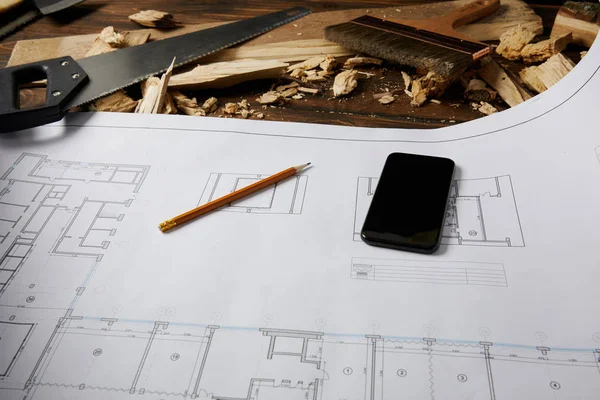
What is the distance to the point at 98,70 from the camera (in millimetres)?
818

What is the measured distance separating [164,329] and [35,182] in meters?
0.29

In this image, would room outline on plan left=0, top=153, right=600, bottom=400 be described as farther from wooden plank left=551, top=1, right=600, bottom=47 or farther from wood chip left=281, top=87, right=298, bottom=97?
wooden plank left=551, top=1, right=600, bottom=47

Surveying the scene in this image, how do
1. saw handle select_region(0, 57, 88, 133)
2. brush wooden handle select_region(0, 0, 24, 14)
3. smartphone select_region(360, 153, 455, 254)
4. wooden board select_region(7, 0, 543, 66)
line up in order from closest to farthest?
smartphone select_region(360, 153, 455, 254) < saw handle select_region(0, 57, 88, 133) < wooden board select_region(7, 0, 543, 66) < brush wooden handle select_region(0, 0, 24, 14)

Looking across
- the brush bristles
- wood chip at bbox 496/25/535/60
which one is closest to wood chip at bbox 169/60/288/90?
the brush bristles

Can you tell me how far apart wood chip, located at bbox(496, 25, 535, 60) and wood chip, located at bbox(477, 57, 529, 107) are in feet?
0.20

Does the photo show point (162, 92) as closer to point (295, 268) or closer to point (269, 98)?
point (269, 98)

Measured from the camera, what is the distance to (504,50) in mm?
880

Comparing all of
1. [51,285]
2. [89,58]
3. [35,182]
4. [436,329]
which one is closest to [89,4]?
[89,58]

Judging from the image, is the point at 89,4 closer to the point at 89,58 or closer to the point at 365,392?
the point at 89,58

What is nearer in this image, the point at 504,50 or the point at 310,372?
the point at 310,372

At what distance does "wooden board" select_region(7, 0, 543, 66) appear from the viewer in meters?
0.93

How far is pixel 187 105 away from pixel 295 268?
370 mm

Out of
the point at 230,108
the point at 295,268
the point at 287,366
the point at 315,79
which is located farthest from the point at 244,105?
the point at 287,366

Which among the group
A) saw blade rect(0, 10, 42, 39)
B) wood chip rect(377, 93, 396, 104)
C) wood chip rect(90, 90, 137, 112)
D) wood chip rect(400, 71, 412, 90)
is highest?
saw blade rect(0, 10, 42, 39)
